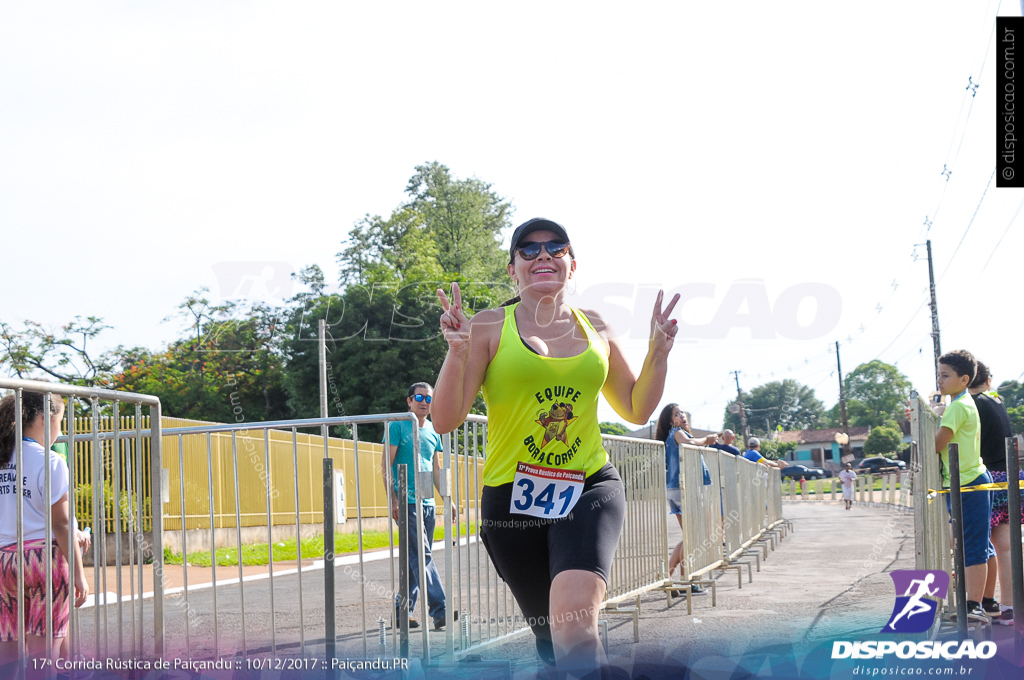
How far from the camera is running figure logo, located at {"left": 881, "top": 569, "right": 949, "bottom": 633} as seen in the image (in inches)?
208

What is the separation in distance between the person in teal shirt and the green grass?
0.47 meters

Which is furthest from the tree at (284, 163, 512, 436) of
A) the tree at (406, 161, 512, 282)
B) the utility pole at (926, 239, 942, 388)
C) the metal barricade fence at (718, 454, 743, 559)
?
the metal barricade fence at (718, 454, 743, 559)

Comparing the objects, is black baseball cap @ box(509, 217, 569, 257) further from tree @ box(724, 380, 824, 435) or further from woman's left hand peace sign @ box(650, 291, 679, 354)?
tree @ box(724, 380, 824, 435)

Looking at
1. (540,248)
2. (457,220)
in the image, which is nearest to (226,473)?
(540,248)

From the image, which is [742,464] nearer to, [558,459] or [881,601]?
[881,601]

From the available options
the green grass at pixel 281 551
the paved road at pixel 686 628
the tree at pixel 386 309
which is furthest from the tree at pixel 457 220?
the paved road at pixel 686 628

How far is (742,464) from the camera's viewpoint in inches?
582

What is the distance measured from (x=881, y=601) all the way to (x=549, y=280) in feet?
11.4

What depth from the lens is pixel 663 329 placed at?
3.69 m

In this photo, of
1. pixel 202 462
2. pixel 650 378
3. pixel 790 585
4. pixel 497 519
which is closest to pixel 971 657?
pixel 650 378

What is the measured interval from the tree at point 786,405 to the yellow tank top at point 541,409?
452ft

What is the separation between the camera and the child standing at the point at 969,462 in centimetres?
647

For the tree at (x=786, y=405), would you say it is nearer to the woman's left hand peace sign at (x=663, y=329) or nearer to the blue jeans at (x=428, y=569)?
the blue jeans at (x=428, y=569)

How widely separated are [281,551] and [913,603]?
10465 millimetres
